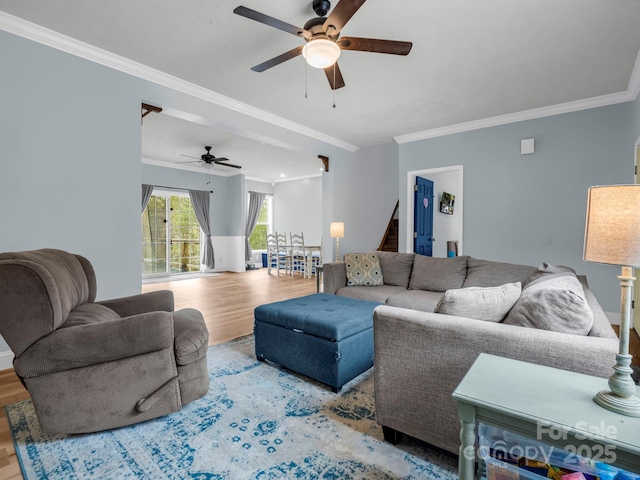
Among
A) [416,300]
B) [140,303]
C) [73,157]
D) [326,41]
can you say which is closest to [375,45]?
[326,41]

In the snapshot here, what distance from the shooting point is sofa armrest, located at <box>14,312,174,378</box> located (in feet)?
5.28

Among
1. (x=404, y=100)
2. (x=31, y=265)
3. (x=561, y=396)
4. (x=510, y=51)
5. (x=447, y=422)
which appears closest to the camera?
(x=561, y=396)

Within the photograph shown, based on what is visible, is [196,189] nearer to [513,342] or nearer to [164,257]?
[164,257]

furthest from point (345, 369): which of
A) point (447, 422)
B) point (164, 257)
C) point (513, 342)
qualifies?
point (164, 257)

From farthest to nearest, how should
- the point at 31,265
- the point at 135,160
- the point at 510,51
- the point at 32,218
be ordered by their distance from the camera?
the point at 135,160 < the point at 510,51 < the point at 32,218 < the point at 31,265

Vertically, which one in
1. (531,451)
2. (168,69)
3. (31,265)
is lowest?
(531,451)

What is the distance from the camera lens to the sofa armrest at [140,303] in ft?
7.77

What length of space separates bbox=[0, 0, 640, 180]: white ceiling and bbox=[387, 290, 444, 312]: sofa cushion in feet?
7.60

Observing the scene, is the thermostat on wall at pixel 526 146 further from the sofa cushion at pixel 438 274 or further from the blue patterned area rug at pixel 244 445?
the blue patterned area rug at pixel 244 445

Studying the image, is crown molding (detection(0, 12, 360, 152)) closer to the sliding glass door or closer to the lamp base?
the lamp base

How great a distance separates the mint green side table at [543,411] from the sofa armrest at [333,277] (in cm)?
256

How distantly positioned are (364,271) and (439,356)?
2.33 m

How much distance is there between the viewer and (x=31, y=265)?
1606mm

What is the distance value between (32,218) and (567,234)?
586 cm
